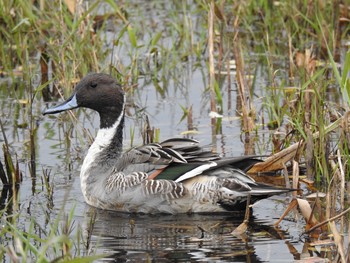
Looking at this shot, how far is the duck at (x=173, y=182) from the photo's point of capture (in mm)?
7652

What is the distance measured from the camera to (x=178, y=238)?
23.1ft

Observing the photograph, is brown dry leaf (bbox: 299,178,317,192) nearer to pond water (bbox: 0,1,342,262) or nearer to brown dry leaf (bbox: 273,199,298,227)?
pond water (bbox: 0,1,342,262)

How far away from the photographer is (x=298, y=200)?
6.77m

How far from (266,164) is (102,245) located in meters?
1.98

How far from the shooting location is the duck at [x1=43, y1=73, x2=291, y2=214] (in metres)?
7.65

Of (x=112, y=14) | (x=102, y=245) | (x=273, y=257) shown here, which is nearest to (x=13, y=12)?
(x=112, y=14)

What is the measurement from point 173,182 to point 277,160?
943 mm

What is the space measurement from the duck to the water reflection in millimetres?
92

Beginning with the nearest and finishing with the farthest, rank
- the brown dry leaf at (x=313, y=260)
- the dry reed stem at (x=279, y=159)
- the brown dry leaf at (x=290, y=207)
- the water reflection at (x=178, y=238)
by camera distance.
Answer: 1. the brown dry leaf at (x=313, y=260)
2. the water reflection at (x=178, y=238)
3. the brown dry leaf at (x=290, y=207)
4. the dry reed stem at (x=279, y=159)

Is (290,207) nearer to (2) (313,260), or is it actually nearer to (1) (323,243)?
(1) (323,243)

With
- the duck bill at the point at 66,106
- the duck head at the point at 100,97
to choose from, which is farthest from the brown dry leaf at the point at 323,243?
the duck bill at the point at 66,106

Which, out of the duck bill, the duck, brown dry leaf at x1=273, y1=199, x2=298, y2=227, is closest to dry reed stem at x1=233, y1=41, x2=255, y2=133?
the duck

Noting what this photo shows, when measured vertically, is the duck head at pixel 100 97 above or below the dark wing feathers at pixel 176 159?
above

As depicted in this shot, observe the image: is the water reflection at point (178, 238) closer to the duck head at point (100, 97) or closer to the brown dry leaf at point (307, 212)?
the brown dry leaf at point (307, 212)
